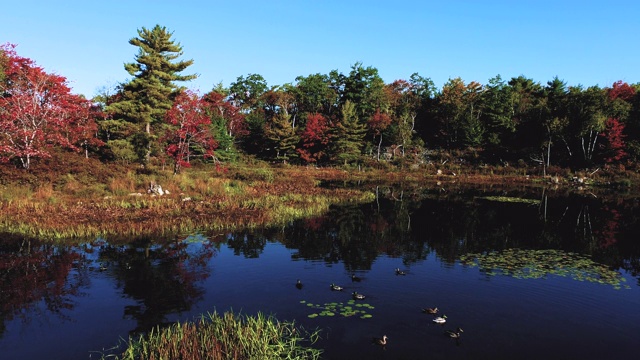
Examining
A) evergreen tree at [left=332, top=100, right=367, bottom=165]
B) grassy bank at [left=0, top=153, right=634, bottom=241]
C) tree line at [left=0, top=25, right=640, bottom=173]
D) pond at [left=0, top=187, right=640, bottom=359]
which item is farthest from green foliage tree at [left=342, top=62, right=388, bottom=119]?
pond at [left=0, top=187, right=640, bottom=359]

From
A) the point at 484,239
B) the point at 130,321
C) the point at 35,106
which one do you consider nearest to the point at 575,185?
the point at 484,239

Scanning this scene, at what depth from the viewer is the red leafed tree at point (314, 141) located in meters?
62.8

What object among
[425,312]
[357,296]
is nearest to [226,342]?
[357,296]

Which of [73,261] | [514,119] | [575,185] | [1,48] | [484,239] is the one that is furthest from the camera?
[514,119]

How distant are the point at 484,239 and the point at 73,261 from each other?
18.9 meters

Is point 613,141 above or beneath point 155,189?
above

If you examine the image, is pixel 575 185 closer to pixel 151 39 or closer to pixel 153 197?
pixel 153 197

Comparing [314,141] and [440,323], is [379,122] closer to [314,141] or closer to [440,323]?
[314,141]

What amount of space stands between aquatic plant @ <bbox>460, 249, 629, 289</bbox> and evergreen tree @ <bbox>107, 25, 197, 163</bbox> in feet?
122

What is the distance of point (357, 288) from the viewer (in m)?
12.2

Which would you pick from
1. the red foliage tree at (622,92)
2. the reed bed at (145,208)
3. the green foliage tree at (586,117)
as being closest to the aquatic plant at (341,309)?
the reed bed at (145,208)

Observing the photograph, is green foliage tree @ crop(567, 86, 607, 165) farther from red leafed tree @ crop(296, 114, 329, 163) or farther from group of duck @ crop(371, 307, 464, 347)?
group of duck @ crop(371, 307, 464, 347)

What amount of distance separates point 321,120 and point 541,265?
53.7m

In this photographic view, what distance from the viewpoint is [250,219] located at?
71.1 feet
